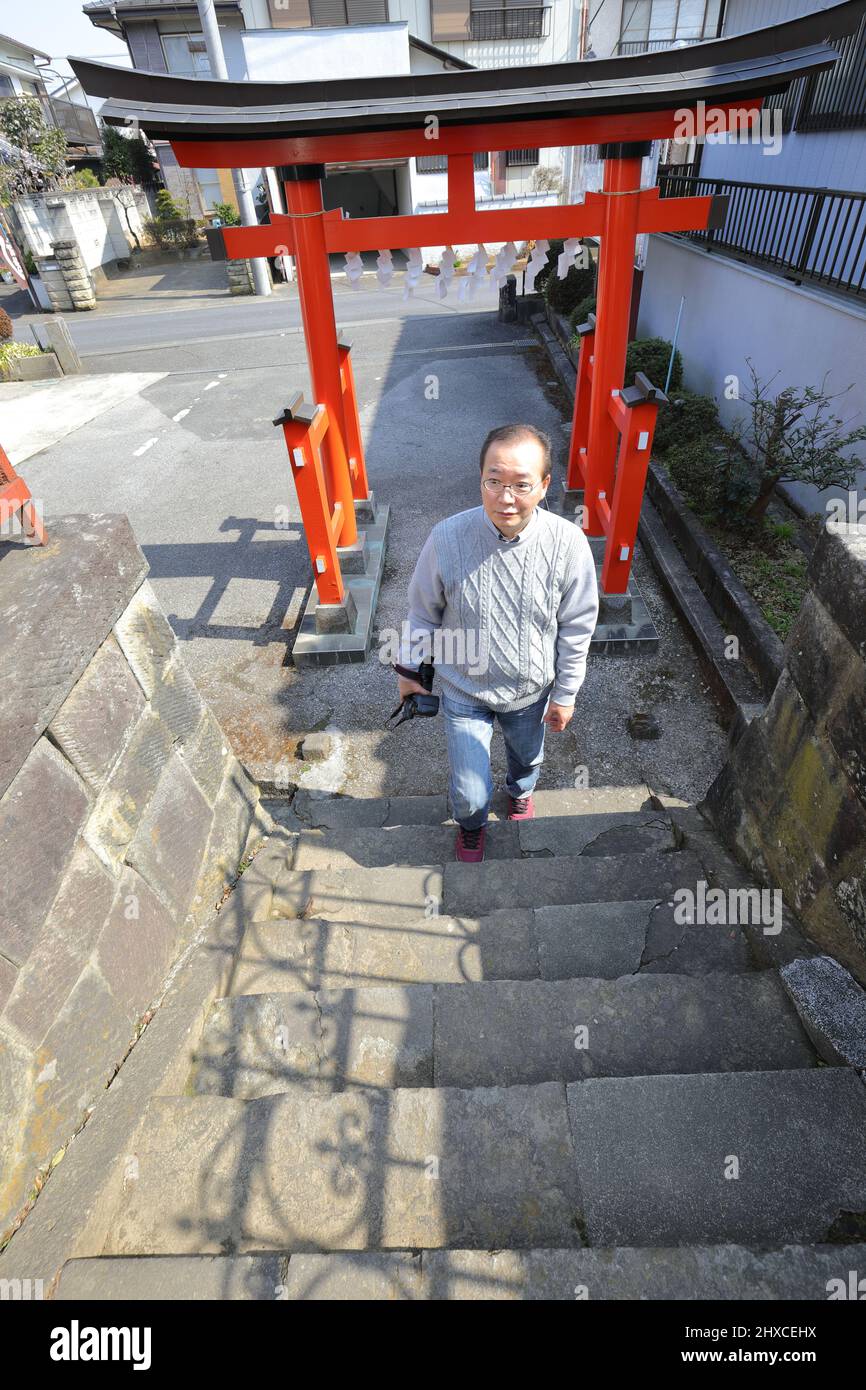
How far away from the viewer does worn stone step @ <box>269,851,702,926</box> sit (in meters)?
3.13

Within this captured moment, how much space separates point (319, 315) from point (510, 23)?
28989 mm

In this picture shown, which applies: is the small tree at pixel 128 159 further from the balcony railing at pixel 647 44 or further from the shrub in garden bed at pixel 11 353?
the shrub in garden bed at pixel 11 353

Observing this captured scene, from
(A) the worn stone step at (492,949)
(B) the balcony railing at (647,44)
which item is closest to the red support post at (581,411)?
(A) the worn stone step at (492,949)

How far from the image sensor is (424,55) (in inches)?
930

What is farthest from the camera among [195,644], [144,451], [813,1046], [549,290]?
[549,290]

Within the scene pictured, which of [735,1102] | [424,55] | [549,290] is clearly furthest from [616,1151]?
[424,55]

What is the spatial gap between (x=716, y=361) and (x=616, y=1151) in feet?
29.2

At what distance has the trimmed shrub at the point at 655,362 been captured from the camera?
9.11m

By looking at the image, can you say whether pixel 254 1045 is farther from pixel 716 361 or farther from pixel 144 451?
pixel 144 451

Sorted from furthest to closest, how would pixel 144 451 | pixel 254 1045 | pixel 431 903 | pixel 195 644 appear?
1. pixel 144 451
2. pixel 195 644
3. pixel 431 903
4. pixel 254 1045

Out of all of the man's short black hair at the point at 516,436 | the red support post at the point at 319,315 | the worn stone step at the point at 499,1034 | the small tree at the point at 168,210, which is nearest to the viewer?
the worn stone step at the point at 499,1034

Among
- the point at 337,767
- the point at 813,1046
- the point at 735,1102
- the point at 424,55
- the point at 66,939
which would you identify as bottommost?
the point at 337,767

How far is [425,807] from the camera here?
433 cm

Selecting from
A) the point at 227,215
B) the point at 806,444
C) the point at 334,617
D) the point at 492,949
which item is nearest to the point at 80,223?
the point at 227,215
